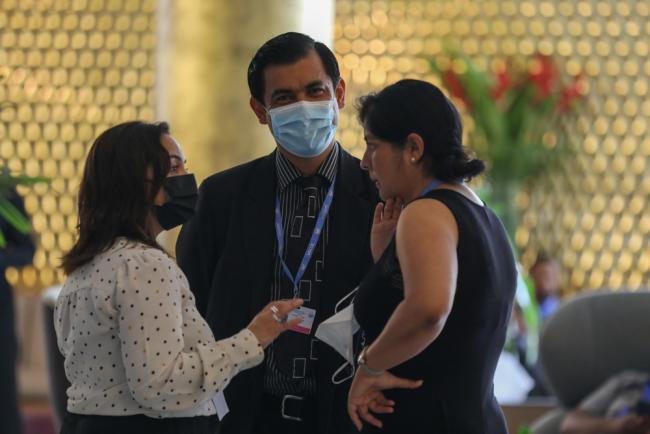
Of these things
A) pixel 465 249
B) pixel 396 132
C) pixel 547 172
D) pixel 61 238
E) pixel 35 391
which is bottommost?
pixel 35 391

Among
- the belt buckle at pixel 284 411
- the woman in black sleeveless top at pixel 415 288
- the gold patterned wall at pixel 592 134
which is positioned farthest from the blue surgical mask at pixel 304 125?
the gold patterned wall at pixel 592 134

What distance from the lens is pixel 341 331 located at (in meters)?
2.22

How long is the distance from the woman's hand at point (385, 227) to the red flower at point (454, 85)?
5.60m

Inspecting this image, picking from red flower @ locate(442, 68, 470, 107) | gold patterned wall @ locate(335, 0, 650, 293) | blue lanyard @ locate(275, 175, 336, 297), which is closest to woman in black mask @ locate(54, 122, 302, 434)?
blue lanyard @ locate(275, 175, 336, 297)

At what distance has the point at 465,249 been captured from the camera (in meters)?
2.03

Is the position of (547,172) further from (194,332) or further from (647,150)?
(194,332)

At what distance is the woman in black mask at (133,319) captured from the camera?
2006 mm

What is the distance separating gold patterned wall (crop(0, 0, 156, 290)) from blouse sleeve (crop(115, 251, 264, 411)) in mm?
6813

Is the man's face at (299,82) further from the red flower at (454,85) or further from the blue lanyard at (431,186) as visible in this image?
the red flower at (454,85)

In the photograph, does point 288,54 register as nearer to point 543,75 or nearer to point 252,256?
point 252,256

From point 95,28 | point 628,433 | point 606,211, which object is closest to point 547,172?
point 606,211

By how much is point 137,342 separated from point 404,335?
410 millimetres

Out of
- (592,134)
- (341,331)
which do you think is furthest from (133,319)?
(592,134)

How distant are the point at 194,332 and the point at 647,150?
6.70 meters
